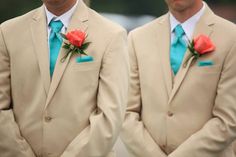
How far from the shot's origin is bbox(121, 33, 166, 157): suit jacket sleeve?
4.51 metres

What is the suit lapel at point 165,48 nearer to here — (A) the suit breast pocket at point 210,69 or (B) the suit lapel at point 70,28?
(A) the suit breast pocket at point 210,69

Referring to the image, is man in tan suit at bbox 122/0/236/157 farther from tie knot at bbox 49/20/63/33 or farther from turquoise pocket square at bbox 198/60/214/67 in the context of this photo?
tie knot at bbox 49/20/63/33

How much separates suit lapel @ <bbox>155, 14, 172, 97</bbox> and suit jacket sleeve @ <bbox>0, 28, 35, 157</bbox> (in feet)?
3.24

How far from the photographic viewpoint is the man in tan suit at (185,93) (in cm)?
447

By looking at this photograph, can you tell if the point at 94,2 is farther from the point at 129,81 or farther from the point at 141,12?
the point at 129,81

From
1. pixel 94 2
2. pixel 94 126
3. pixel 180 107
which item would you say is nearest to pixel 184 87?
pixel 180 107

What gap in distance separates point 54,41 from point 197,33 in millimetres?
956

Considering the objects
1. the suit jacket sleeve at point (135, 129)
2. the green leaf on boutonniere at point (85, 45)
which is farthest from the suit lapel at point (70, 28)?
the suit jacket sleeve at point (135, 129)

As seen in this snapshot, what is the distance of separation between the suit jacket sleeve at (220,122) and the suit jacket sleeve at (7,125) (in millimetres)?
941

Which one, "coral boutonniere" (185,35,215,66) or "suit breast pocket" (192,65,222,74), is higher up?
"coral boutonniere" (185,35,215,66)

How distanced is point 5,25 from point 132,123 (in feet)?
3.38

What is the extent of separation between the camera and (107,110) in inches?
164

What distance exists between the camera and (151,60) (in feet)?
15.2

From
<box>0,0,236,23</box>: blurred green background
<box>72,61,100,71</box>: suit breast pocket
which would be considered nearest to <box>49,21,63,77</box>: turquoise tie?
<box>72,61,100,71</box>: suit breast pocket
